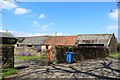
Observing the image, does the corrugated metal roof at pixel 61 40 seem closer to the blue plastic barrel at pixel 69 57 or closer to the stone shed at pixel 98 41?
the stone shed at pixel 98 41

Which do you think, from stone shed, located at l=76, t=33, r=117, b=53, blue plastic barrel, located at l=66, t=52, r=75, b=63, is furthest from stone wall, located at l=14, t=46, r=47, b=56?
stone shed, located at l=76, t=33, r=117, b=53

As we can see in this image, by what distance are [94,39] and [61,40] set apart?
28.8 ft

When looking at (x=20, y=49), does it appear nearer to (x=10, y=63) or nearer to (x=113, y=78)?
(x=10, y=63)

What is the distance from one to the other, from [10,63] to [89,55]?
1567 cm

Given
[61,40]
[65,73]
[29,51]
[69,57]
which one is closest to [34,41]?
[61,40]

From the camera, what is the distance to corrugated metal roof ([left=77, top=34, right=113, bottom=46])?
163ft

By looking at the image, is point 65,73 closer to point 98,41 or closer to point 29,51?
point 29,51

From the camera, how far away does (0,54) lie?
52.7 ft

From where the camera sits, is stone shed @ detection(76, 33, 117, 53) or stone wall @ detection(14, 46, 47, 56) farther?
stone shed @ detection(76, 33, 117, 53)

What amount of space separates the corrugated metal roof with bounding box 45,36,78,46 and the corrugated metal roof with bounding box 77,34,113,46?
68.8 inches

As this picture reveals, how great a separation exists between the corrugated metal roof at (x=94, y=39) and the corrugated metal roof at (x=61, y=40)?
175cm

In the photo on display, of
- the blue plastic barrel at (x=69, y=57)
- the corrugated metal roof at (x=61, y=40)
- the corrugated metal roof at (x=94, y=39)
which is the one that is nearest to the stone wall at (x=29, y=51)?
the blue plastic barrel at (x=69, y=57)

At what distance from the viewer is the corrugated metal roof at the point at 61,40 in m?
54.4

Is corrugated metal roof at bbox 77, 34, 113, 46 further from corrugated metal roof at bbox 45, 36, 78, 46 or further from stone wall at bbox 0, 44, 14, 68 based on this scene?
stone wall at bbox 0, 44, 14, 68
